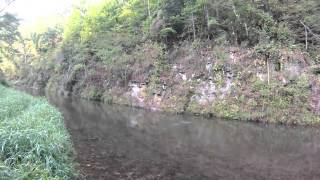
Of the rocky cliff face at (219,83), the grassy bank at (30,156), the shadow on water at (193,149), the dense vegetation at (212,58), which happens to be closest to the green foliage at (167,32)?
the dense vegetation at (212,58)

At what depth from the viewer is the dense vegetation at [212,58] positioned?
23781mm

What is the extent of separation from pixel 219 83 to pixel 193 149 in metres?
11.9

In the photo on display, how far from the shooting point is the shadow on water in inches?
471

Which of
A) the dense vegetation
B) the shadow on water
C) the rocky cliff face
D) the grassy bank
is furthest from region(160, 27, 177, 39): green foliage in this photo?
the grassy bank

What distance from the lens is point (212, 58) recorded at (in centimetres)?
2906

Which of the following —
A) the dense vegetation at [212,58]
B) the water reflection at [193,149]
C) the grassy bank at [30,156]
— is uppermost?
the dense vegetation at [212,58]

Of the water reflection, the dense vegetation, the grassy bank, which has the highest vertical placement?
the dense vegetation

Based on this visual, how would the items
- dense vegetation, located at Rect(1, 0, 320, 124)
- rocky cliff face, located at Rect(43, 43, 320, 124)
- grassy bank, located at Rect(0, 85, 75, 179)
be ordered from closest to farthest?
1. grassy bank, located at Rect(0, 85, 75, 179)
2. rocky cliff face, located at Rect(43, 43, 320, 124)
3. dense vegetation, located at Rect(1, 0, 320, 124)

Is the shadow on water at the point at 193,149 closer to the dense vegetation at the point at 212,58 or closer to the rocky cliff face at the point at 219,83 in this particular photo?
the rocky cliff face at the point at 219,83

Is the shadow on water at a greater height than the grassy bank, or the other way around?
the grassy bank

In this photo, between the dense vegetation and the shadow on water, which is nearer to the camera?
the shadow on water

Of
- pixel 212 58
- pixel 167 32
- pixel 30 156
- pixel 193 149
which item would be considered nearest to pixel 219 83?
pixel 212 58

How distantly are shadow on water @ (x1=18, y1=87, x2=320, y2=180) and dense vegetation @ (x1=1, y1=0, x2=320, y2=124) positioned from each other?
274 centimetres

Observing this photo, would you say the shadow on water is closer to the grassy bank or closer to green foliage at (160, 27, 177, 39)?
the grassy bank
